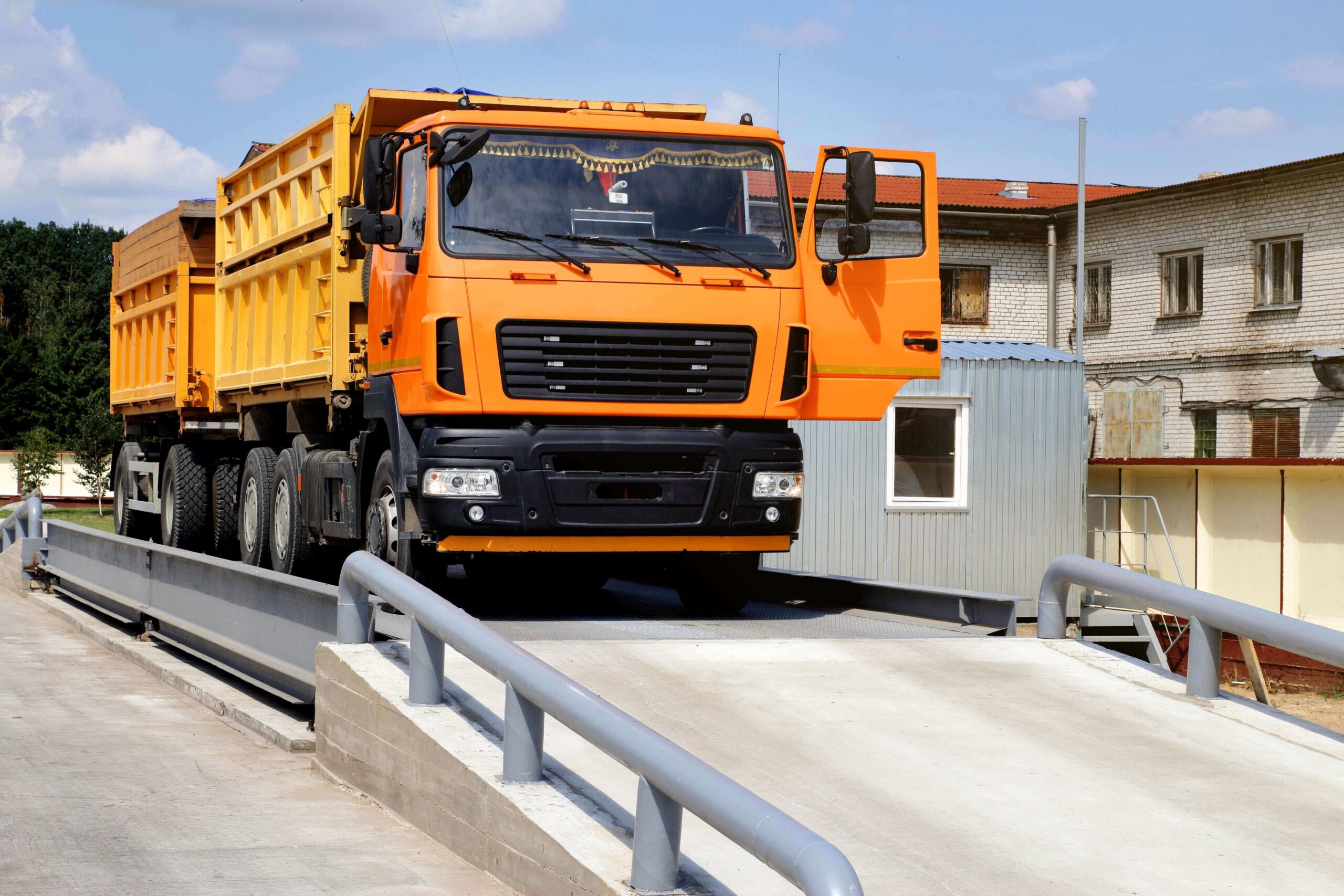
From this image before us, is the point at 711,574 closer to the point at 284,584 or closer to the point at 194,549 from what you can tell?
the point at 284,584

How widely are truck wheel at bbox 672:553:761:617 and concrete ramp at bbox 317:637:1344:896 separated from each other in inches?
79.1

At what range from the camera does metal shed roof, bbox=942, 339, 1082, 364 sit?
21781mm

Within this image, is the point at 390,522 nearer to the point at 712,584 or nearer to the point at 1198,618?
the point at 712,584

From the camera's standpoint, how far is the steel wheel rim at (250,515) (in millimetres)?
12859

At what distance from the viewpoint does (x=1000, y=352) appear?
73.8 feet

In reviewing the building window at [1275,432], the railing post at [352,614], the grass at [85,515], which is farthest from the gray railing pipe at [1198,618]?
the grass at [85,515]

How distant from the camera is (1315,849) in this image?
5211 mm

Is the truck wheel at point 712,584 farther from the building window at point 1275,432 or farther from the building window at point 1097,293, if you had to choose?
the building window at point 1097,293

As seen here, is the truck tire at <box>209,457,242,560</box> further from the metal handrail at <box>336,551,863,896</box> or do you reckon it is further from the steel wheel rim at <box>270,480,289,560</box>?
the metal handrail at <box>336,551,863,896</box>

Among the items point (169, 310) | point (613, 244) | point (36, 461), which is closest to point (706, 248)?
point (613, 244)

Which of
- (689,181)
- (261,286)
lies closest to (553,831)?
(689,181)

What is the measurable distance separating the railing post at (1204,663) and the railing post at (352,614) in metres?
A: 3.88

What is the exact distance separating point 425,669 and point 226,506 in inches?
339

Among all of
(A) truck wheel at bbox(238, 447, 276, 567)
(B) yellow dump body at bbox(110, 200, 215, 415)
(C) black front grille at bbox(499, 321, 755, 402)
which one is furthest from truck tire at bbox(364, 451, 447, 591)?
(B) yellow dump body at bbox(110, 200, 215, 415)
